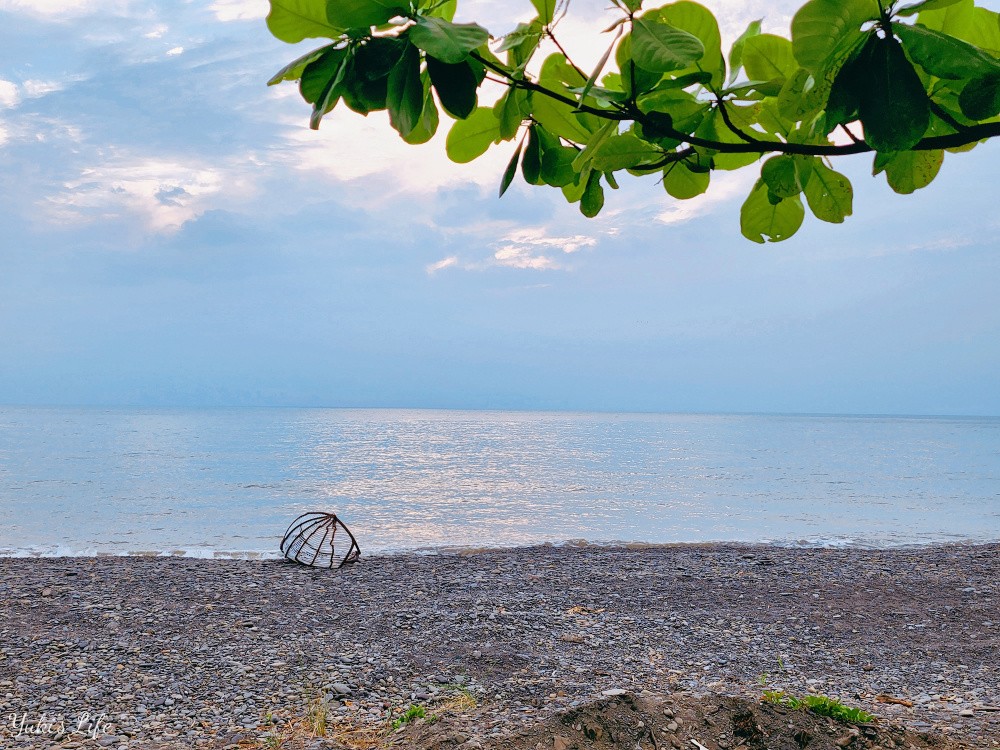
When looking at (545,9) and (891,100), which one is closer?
(891,100)

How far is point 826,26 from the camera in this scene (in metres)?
0.52

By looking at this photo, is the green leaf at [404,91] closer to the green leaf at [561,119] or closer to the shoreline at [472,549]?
the green leaf at [561,119]

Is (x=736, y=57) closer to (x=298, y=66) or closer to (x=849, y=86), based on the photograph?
(x=849, y=86)

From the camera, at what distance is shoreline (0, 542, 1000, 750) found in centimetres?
377

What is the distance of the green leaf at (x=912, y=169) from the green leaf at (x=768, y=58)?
185 millimetres

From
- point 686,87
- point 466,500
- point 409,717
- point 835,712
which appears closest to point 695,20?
point 686,87

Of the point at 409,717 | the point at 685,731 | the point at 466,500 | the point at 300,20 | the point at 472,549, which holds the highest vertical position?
the point at 300,20

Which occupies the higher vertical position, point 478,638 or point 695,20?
point 695,20

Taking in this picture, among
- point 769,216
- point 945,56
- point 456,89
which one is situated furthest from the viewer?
point 769,216

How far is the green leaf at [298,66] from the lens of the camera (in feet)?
1.94

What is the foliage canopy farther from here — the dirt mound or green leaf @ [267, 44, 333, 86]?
the dirt mound

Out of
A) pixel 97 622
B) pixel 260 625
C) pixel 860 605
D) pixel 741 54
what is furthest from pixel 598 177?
pixel 860 605

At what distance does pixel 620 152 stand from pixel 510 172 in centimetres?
15

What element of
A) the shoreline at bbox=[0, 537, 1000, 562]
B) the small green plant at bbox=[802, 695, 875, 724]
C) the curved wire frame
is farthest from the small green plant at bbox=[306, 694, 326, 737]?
the shoreline at bbox=[0, 537, 1000, 562]
